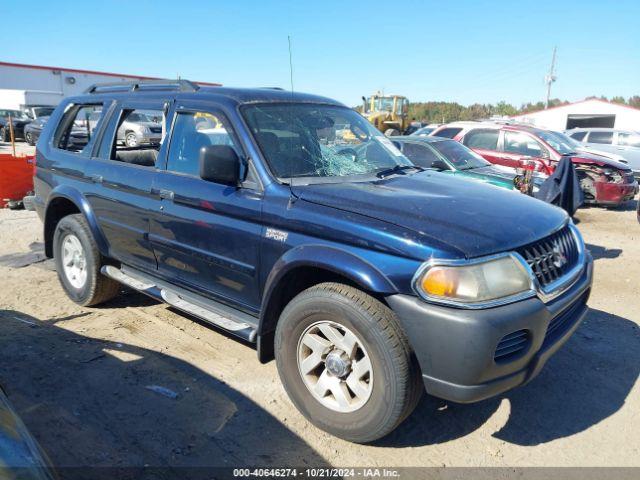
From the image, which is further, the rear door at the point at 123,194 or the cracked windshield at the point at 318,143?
the rear door at the point at 123,194

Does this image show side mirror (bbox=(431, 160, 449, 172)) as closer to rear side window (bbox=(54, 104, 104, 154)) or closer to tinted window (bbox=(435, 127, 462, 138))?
tinted window (bbox=(435, 127, 462, 138))

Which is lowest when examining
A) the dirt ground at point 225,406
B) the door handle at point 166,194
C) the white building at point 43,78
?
the dirt ground at point 225,406

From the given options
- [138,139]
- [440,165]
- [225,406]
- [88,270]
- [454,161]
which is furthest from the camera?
[454,161]

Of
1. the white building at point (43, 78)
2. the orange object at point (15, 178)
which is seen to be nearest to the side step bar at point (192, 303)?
the orange object at point (15, 178)

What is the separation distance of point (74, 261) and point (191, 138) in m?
2.03

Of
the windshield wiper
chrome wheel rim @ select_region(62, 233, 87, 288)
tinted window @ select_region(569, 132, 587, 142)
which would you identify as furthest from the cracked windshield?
tinted window @ select_region(569, 132, 587, 142)

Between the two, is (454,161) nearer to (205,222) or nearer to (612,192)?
(612,192)

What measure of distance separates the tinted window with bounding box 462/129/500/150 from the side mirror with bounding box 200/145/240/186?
8345mm

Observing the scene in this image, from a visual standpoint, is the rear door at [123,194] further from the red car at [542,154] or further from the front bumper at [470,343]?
the red car at [542,154]

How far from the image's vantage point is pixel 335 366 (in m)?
2.83

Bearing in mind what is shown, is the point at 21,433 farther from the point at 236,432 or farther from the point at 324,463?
the point at 324,463

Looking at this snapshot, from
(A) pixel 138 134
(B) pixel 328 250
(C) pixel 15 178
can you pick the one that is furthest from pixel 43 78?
(B) pixel 328 250

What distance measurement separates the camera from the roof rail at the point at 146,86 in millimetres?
3924

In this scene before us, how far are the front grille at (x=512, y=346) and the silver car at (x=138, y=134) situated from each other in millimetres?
3075
